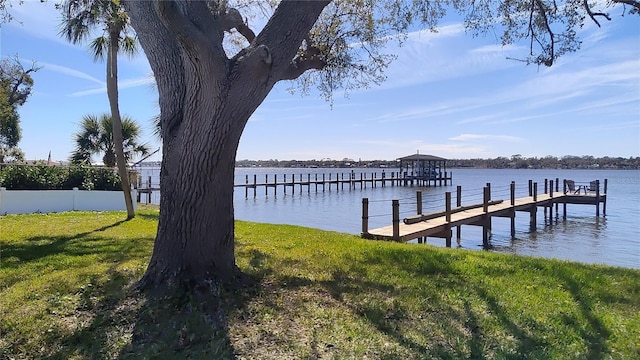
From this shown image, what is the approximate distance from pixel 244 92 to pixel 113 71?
27.5ft

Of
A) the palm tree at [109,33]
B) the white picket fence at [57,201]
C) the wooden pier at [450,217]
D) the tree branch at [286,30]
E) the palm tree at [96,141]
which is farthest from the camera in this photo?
the palm tree at [96,141]

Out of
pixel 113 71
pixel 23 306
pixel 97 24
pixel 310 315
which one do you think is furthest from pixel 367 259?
pixel 97 24

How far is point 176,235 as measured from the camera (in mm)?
4484

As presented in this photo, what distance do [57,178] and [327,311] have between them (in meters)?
13.5

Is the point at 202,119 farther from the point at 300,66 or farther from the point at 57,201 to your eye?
the point at 57,201

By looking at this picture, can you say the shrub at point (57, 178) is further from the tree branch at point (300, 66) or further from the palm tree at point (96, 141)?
the tree branch at point (300, 66)

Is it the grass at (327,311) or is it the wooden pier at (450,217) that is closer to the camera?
the grass at (327,311)

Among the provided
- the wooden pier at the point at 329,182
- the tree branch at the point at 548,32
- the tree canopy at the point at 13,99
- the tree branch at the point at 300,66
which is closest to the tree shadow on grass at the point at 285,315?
the tree branch at the point at 300,66

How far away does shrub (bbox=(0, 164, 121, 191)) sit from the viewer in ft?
44.3

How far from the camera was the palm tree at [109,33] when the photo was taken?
9.81 m

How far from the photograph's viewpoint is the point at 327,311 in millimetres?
4293

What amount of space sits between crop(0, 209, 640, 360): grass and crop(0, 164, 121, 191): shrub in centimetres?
828

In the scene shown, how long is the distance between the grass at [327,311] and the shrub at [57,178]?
828 cm

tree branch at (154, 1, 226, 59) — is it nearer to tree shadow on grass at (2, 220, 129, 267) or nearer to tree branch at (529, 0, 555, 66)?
tree shadow on grass at (2, 220, 129, 267)
